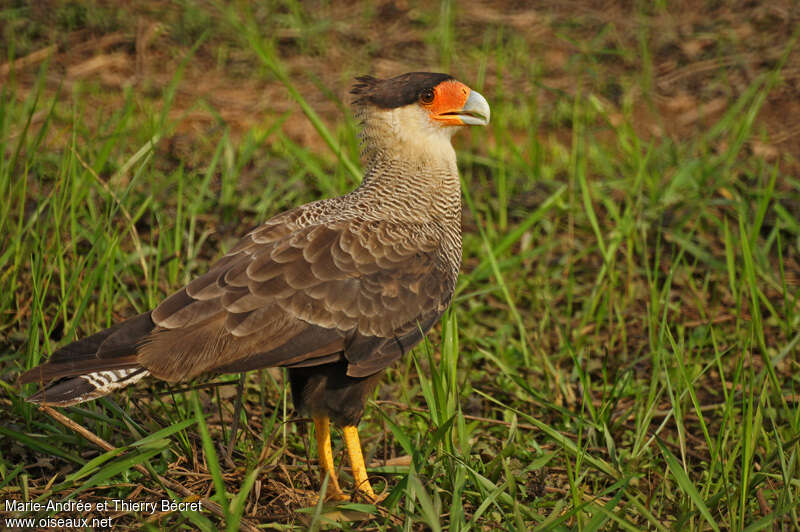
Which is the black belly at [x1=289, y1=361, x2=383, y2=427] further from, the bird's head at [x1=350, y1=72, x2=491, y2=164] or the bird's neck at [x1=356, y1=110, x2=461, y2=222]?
the bird's head at [x1=350, y1=72, x2=491, y2=164]

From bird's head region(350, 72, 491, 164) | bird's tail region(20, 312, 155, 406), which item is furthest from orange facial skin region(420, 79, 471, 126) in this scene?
bird's tail region(20, 312, 155, 406)

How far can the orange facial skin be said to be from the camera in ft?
11.2

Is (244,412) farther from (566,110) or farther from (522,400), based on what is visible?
(566,110)

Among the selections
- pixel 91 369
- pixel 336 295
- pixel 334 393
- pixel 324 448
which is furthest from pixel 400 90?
pixel 91 369

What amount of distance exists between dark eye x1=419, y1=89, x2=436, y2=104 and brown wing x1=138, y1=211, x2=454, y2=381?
556 mm

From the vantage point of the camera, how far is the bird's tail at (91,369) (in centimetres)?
257

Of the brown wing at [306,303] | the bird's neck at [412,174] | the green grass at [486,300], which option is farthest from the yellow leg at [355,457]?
the bird's neck at [412,174]

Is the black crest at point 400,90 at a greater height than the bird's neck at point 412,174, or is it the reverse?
the black crest at point 400,90

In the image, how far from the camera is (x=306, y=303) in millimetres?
2887

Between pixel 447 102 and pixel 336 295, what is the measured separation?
3.33ft

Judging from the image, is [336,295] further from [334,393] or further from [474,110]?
[474,110]

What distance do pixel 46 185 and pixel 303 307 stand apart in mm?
2737

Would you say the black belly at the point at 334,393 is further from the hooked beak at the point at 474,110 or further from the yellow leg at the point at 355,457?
the hooked beak at the point at 474,110

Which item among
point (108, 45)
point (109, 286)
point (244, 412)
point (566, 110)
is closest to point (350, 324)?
point (244, 412)
